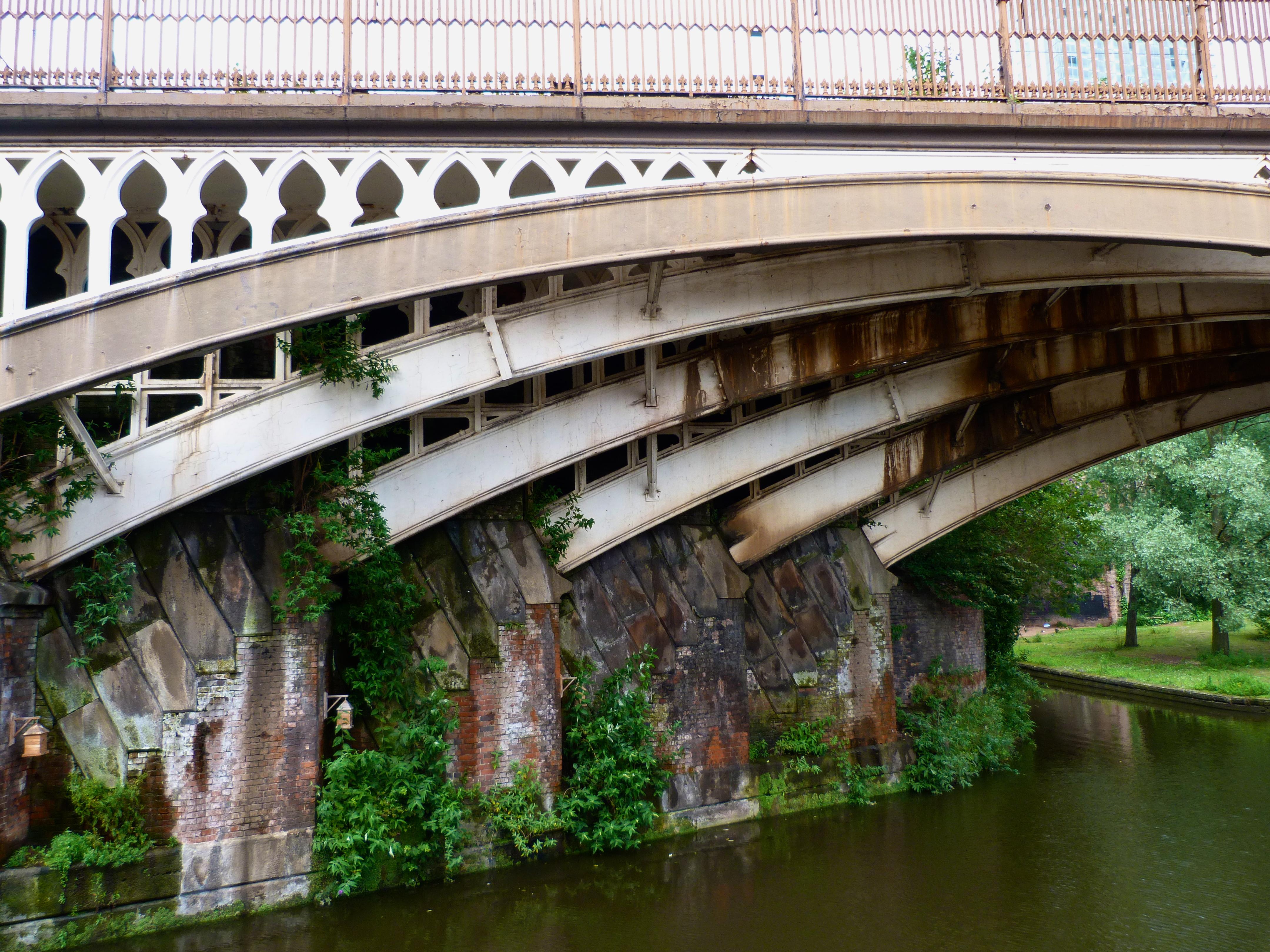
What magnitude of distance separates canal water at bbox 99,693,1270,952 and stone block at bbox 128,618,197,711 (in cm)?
202

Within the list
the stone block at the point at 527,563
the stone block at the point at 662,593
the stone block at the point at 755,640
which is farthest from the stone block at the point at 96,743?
the stone block at the point at 755,640

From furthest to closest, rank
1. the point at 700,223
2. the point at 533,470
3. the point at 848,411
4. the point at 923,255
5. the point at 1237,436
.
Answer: the point at 1237,436 → the point at 848,411 → the point at 533,470 → the point at 923,255 → the point at 700,223

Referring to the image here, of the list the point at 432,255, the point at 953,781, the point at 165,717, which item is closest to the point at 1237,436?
the point at 953,781

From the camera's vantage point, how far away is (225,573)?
8586mm

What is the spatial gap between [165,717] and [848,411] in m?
8.93

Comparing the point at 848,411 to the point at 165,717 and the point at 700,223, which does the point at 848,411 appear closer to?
the point at 700,223

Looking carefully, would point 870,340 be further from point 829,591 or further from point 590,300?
point 829,591

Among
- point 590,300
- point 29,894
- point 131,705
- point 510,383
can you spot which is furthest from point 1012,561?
point 29,894

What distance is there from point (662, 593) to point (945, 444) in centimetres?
546

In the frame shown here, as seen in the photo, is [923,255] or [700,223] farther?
[923,255]

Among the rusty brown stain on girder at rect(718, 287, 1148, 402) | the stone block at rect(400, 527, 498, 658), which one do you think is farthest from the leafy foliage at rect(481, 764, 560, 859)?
the rusty brown stain on girder at rect(718, 287, 1148, 402)

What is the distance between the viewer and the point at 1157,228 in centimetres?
776

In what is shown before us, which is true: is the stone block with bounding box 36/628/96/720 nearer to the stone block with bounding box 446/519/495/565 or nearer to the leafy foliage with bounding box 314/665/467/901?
the leafy foliage with bounding box 314/665/467/901

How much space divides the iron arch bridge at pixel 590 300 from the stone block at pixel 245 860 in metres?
3.01
